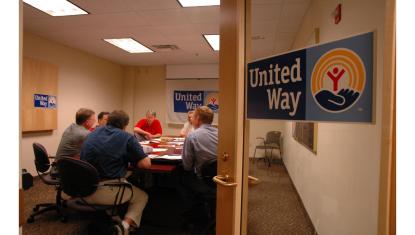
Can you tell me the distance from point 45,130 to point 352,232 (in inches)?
199

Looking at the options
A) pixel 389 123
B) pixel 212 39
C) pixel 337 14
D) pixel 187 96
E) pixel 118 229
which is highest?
pixel 212 39

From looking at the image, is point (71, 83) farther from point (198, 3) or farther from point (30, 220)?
point (198, 3)

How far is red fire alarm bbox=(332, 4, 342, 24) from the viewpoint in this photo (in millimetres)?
1391

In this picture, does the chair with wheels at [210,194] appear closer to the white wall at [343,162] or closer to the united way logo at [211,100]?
the white wall at [343,162]

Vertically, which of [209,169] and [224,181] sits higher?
[224,181]

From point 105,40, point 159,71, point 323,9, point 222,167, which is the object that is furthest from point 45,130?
point 323,9

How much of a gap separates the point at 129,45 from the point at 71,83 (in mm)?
1530

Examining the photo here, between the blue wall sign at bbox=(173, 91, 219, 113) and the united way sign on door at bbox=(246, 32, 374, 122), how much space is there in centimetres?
531

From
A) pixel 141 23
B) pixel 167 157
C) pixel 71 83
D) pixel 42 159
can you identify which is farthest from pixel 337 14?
pixel 71 83

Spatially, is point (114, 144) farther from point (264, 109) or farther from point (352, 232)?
point (352, 232)

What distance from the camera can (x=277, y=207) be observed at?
2170 mm

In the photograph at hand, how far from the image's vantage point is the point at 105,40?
4.62 meters

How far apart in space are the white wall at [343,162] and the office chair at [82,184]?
147 centimetres

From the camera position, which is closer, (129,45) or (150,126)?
(150,126)
